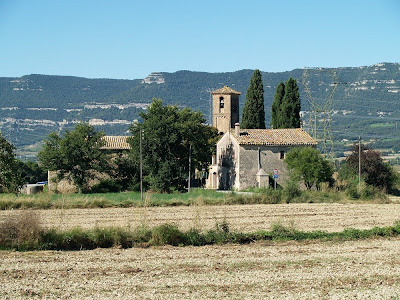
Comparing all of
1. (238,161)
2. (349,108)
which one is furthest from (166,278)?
(349,108)

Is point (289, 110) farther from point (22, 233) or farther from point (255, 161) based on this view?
point (22, 233)

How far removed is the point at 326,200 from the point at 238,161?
13446 mm

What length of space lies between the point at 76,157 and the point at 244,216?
2710 centimetres

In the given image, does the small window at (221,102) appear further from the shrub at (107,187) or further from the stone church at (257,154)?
the shrub at (107,187)

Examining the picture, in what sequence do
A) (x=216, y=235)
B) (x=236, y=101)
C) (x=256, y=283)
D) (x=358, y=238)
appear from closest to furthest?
(x=256, y=283) → (x=216, y=235) → (x=358, y=238) → (x=236, y=101)

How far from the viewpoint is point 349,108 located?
180m

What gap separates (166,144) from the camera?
55844 millimetres

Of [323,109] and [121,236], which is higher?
[323,109]

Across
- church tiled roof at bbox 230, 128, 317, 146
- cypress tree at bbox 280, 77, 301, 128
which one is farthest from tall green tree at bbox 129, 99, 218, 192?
cypress tree at bbox 280, 77, 301, 128

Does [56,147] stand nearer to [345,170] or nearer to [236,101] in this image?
[345,170]

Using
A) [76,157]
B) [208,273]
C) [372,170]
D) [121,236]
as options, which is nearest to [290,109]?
[372,170]

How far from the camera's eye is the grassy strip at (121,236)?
20.5 metres

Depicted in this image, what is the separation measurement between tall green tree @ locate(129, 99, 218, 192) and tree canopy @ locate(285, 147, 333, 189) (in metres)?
9.50

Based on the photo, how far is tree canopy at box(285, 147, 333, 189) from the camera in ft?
165
